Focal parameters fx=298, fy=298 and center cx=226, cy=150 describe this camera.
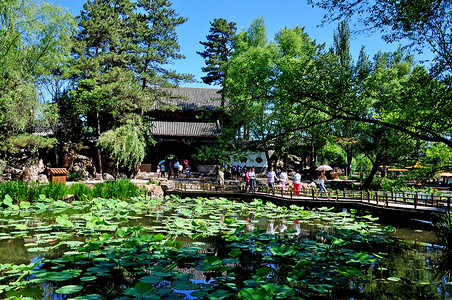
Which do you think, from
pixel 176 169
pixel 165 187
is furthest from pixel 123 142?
pixel 176 169

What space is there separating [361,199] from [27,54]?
1503 cm

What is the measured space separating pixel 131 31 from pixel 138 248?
66.8ft

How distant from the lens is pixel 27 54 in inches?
510

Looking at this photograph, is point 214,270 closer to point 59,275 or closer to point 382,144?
point 59,275

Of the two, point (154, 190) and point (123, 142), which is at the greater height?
point (123, 142)

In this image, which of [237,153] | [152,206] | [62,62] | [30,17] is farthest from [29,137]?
[237,153]

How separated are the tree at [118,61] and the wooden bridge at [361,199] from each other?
21.4 ft

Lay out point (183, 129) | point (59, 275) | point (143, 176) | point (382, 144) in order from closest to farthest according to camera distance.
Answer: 1. point (59, 275)
2. point (382, 144)
3. point (143, 176)
4. point (183, 129)

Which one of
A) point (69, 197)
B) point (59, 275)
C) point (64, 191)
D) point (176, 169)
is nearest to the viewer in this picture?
point (59, 275)

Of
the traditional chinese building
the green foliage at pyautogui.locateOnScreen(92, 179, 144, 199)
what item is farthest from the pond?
the traditional chinese building

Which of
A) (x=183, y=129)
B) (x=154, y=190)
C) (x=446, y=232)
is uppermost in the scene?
(x=183, y=129)

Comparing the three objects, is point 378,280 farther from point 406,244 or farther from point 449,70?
point 449,70

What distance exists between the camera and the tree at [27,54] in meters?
12.0

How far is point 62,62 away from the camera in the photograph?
15062 millimetres
